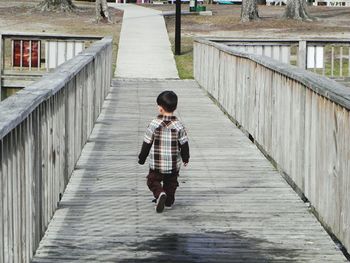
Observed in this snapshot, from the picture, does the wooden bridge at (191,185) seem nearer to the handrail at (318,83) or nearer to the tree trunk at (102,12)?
the handrail at (318,83)

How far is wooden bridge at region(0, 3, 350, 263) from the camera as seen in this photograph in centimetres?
716

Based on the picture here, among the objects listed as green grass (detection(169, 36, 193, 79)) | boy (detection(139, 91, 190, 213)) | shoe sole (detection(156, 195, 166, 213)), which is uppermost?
boy (detection(139, 91, 190, 213))

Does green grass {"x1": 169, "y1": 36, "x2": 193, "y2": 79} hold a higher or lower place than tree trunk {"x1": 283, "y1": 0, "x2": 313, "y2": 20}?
lower

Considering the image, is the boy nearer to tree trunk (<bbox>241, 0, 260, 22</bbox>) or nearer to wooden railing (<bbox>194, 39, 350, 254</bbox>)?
wooden railing (<bbox>194, 39, 350, 254</bbox>)

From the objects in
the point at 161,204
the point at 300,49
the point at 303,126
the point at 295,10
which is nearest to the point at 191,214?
the point at 161,204

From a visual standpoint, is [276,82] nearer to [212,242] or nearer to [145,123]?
[212,242]

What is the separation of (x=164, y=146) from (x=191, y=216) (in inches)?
28.6

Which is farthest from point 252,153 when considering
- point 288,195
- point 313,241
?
point 313,241

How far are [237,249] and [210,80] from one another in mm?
14632

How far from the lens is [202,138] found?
15125 mm

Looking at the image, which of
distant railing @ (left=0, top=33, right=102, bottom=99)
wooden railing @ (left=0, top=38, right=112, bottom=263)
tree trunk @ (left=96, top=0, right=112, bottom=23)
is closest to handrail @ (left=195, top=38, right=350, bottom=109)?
wooden railing @ (left=0, top=38, right=112, bottom=263)

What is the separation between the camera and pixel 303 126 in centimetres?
980

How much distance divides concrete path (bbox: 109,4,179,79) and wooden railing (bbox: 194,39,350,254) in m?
14.2

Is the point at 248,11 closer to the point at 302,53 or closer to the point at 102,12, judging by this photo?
the point at 102,12
